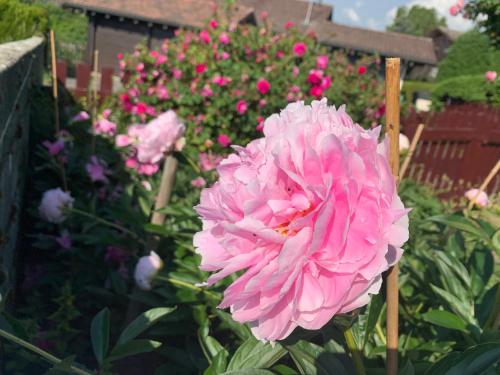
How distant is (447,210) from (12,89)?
2.83 m

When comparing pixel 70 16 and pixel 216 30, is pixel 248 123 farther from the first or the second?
pixel 70 16


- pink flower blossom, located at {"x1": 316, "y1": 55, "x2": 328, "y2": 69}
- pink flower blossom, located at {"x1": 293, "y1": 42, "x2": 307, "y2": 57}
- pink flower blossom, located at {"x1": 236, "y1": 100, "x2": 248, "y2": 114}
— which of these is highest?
pink flower blossom, located at {"x1": 293, "y1": 42, "x2": 307, "y2": 57}

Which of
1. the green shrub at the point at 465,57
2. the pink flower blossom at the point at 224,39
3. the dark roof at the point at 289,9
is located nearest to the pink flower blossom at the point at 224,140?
the pink flower blossom at the point at 224,39

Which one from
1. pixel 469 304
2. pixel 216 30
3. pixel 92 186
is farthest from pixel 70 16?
pixel 469 304

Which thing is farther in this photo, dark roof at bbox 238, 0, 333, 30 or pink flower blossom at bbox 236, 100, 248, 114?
dark roof at bbox 238, 0, 333, 30

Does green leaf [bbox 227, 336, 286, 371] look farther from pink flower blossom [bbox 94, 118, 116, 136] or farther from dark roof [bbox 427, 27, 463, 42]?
dark roof [bbox 427, 27, 463, 42]

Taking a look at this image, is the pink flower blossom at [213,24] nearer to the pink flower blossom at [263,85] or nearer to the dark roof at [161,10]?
the pink flower blossom at [263,85]

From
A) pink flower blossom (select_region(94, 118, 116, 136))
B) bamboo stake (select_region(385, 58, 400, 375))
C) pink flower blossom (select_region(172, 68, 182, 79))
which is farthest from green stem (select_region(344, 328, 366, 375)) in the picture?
pink flower blossom (select_region(172, 68, 182, 79))

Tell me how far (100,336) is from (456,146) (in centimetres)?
647

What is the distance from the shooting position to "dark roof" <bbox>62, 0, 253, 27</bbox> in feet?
69.4

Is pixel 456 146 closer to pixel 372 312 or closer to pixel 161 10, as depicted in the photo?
pixel 372 312

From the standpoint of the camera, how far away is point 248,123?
18.5ft

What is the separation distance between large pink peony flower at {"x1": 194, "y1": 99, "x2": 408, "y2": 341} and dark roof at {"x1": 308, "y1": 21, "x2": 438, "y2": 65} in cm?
2931

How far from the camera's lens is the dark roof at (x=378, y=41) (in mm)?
29859
